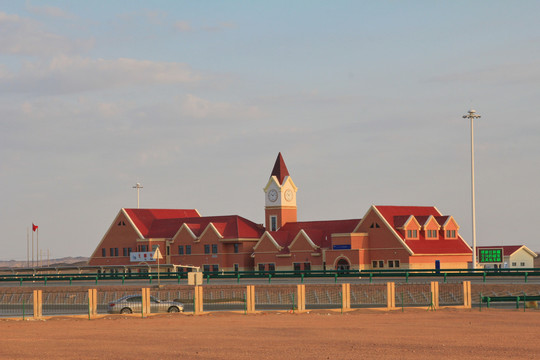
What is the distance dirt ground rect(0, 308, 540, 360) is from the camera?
2709 centimetres

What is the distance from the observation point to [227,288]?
58250 millimetres

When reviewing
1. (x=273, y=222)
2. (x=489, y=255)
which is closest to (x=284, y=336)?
(x=489, y=255)

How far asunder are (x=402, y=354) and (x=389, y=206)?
6698cm

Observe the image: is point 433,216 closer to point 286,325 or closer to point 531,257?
point 531,257

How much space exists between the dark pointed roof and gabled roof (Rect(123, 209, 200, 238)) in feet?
46.5

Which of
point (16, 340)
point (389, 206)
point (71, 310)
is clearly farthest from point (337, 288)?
point (389, 206)

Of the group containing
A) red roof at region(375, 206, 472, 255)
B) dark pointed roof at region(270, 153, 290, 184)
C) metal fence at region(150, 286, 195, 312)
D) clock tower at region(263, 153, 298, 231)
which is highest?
dark pointed roof at region(270, 153, 290, 184)

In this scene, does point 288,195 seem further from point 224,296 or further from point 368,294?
point 368,294

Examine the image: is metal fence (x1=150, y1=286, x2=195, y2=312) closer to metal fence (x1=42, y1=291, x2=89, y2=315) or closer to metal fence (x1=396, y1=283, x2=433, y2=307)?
metal fence (x1=42, y1=291, x2=89, y2=315)

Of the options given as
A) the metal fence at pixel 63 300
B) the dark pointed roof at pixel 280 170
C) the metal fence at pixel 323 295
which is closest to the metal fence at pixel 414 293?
the metal fence at pixel 323 295

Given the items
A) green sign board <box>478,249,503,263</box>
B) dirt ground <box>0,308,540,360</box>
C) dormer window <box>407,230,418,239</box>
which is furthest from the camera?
dormer window <box>407,230,418,239</box>

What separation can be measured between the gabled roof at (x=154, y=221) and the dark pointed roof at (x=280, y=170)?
558 inches

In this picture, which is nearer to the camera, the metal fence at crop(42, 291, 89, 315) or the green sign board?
the metal fence at crop(42, 291, 89, 315)

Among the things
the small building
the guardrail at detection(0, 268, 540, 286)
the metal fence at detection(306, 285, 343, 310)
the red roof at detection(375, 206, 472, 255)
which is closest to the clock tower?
the red roof at detection(375, 206, 472, 255)
